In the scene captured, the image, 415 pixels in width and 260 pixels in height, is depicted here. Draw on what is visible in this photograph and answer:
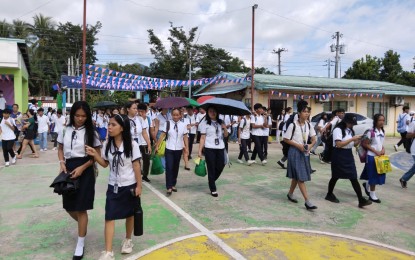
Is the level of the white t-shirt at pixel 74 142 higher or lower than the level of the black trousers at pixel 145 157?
higher

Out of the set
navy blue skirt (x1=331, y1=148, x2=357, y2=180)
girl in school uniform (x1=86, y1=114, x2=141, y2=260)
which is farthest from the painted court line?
navy blue skirt (x1=331, y1=148, x2=357, y2=180)

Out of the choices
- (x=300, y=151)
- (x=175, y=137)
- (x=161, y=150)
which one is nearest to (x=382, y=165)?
(x=300, y=151)

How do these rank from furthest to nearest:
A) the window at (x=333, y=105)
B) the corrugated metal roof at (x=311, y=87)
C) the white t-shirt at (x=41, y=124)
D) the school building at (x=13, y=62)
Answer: the window at (x=333, y=105)
the corrugated metal roof at (x=311, y=87)
the school building at (x=13, y=62)
the white t-shirt at (x=41, y=124)

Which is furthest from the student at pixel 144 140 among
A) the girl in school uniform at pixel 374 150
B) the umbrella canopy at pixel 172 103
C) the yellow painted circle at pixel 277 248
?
the girl in school uniform at pixel 374 150

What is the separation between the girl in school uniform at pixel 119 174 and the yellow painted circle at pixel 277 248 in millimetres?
500

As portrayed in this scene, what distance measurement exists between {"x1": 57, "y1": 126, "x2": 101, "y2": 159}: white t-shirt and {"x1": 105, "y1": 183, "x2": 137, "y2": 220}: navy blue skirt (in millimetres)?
481

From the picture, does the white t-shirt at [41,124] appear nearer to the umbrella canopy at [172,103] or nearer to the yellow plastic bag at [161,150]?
the umbrella canopy at [172,103]

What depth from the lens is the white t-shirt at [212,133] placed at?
583 centimetres

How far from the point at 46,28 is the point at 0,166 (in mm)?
32559

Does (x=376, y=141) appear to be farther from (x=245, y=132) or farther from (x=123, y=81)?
(x=123, y=81)

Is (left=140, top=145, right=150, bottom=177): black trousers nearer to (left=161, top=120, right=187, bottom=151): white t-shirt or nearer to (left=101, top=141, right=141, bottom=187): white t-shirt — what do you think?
(left=161, top=120, right=187, bottom=151): white t-shirt

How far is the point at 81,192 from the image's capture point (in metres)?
3.40

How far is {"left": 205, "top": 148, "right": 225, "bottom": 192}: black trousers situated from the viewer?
230 inches

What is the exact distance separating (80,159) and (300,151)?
3.32m
